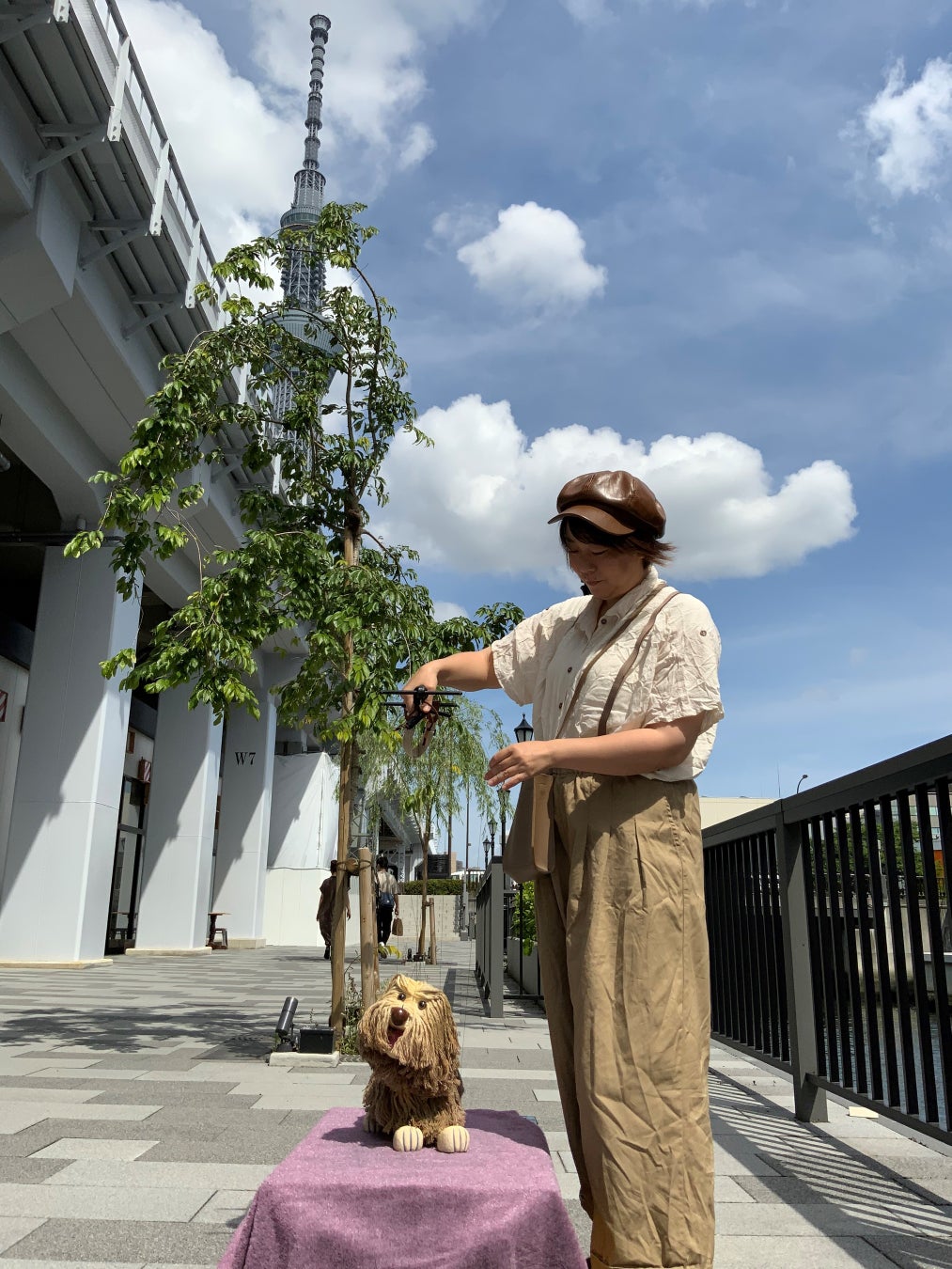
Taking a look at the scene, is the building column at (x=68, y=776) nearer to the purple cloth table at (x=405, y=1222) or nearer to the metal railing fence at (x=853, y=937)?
the metal railing fence at (x=853, y=937)

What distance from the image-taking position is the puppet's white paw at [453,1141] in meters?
2.15

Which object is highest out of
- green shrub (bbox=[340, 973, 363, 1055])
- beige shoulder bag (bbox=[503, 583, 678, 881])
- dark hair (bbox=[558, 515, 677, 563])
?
dark hair (bbox=[558, 515, 677, 563])

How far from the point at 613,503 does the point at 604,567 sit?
147 millimetres

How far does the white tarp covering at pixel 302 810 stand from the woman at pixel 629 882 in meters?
29.1

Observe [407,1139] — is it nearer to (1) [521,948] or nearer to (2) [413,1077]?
(2) [413,1077]

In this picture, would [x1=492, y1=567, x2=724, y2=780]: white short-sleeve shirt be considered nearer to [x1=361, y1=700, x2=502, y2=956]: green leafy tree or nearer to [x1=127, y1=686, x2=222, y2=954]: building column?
[x1=361, y1=700, x2=502, y2=956]: green leafy tree

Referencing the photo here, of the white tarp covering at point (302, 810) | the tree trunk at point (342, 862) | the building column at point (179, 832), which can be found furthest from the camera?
the white tarp covering at point (302, 810)

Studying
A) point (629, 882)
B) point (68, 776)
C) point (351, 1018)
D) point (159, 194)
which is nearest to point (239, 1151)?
point (629, 882)

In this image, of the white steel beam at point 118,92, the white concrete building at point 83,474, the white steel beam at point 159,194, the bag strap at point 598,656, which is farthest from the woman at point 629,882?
the white steel beam at point 159,194

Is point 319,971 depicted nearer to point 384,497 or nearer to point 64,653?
point 64,653

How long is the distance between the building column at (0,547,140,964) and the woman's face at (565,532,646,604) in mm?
15166

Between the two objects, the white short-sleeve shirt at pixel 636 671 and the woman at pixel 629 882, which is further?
the white short-sleeve shirt at pixel 636 671

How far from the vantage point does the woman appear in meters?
1.83

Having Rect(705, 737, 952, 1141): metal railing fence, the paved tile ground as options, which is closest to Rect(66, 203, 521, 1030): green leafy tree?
the paved tile ground
